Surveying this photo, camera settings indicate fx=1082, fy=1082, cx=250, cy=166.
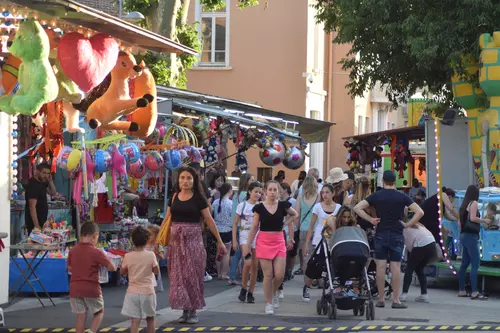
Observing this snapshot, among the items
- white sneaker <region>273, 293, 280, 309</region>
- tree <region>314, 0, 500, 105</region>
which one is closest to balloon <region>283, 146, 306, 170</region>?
tree <region>314, 0, 500, 105</region>

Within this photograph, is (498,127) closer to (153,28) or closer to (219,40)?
(153,28)

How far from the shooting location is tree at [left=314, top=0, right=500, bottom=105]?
23.0 metres

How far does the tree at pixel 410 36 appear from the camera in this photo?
75.6ft

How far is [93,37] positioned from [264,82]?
23.9 m

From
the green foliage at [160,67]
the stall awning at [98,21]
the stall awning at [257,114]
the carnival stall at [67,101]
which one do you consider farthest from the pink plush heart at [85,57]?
the green foliage at [160,67]

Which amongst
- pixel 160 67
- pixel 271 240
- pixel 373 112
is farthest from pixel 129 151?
pixel 373 112

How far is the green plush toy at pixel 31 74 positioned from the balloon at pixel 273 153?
11895mm

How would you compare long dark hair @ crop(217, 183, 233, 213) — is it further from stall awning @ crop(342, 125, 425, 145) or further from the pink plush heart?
stall awning @ crop(342, 125, 425, 145)

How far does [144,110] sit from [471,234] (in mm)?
6990

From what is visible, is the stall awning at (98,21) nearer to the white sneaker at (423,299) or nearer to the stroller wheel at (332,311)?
the stroller wheel at (332,311)

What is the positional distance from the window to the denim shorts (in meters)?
19.6

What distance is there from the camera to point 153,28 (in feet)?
79.4

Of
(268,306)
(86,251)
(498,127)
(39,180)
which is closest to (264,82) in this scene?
(498,127)

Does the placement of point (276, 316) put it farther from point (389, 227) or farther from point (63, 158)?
point (63, 158)
